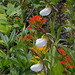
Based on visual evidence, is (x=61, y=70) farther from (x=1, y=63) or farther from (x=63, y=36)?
(x=63, y=36)

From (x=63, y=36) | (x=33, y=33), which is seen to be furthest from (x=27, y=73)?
(x=63, y=36)

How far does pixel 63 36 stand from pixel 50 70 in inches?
49.0

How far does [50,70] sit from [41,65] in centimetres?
8

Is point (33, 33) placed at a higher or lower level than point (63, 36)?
higher

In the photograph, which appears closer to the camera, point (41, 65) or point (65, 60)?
point (65, 60)

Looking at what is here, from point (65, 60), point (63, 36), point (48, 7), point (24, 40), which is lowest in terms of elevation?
point (63, 36)

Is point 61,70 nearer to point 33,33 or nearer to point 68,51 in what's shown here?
point 68,51

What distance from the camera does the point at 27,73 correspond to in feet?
3.57

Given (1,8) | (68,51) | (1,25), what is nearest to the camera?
(68,51)

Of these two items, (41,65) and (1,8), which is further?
(1,8)

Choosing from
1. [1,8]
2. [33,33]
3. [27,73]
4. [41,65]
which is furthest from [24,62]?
[1,8]

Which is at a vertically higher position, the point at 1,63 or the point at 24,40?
the point at 24,40

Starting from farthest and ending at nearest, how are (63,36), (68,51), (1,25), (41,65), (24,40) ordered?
(63,36) → (1,25) → (24,40) → (41,65) → (68,51)

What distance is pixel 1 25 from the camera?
1.38 metres
